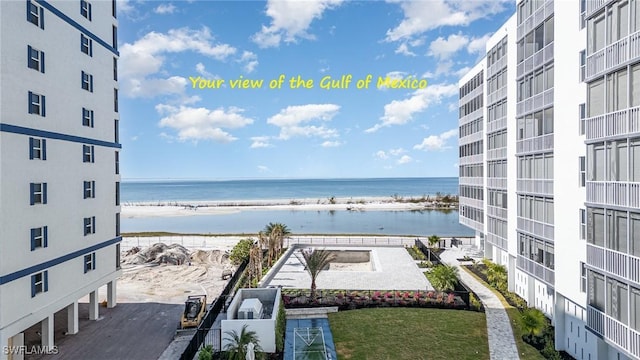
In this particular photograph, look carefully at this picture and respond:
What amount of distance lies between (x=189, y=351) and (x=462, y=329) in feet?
39.0

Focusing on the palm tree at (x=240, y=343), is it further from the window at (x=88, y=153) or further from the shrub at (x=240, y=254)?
the shrub at (x=240, y=254)

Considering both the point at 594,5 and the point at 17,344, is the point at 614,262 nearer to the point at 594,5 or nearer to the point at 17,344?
the point at 594,5

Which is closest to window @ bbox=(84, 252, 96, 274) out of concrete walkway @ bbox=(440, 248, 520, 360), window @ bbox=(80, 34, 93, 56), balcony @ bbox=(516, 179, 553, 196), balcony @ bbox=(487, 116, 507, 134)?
window @ bbox=(80, 34, 93, 56)

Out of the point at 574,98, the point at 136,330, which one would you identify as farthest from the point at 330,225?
the point at 574,98

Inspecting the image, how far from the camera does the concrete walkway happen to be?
16516mm

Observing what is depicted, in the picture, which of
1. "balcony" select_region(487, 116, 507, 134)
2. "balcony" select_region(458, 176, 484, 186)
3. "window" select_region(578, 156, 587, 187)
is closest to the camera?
"window" select_region(578, 156, 587, 187)

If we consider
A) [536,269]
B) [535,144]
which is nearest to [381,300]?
[536,269]

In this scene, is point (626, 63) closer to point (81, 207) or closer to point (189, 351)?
point (189, 351)

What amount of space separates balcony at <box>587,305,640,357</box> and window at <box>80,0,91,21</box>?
82.4ft

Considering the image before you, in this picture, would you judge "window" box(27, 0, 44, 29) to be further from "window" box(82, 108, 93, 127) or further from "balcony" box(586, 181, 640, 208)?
"balcony" box(586, 181, 640, 208)

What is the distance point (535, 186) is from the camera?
19625 millimetres

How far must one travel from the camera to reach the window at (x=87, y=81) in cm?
2020

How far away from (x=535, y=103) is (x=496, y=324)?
10.8 metres

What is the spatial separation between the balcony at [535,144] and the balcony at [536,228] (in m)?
3.47
